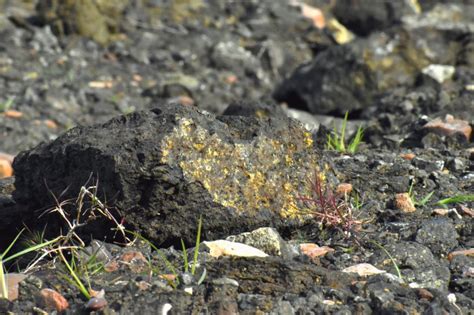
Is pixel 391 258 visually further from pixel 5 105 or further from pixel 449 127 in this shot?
pixel 5 105

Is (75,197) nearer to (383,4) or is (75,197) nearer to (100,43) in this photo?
(100,43)

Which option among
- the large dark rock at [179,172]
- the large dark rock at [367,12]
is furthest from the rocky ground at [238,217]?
the large dark rock at [367,12]

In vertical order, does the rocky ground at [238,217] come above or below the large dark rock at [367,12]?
above

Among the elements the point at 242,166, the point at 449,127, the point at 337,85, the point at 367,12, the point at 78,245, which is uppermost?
the point at 242,166

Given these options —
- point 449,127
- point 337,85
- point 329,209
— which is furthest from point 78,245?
point 337,85

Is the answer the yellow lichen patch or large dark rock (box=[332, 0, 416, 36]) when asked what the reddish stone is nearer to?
the yellow lichen patch

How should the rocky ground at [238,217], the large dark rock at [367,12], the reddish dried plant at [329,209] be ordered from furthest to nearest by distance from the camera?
the large dark rock at [367,12] → the reddish dried plant at [329,209] → the rocky ground at [238,217]

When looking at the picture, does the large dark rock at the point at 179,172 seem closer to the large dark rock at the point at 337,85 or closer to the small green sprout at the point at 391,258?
the small green sprout at the point at 391,258
